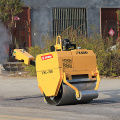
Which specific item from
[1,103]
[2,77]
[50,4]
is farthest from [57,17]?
[1,103]

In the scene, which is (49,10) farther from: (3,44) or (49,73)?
(49,73)

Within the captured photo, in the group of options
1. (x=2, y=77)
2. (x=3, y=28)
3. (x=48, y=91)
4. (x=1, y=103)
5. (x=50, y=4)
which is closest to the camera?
(x=48, y=91)

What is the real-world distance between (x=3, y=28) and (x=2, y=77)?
6005 millimetres

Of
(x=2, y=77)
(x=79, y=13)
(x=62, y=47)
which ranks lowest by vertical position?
(x=2, y=77)

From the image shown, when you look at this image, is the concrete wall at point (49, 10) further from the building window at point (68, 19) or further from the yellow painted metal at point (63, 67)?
the yellow painted metal at point (63, 67)

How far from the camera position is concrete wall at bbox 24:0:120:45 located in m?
27.6

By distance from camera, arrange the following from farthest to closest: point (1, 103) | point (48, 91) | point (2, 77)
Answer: point (2, 77)
point (1, 103)
point (48, 91)

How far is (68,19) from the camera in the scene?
2811 cm

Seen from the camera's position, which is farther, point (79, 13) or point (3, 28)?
point (79, 13)

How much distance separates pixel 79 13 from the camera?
28.2 m

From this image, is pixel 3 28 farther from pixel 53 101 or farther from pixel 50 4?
pixel 53 101

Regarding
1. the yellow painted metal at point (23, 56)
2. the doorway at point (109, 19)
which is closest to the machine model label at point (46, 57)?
the yellow painted metal at point (23, 56)

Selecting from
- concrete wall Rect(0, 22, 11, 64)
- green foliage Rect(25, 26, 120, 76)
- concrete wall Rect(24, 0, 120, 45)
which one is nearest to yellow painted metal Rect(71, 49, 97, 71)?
green foliage Rect(25, 26, 120, 76)

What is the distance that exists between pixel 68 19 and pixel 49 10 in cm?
172
